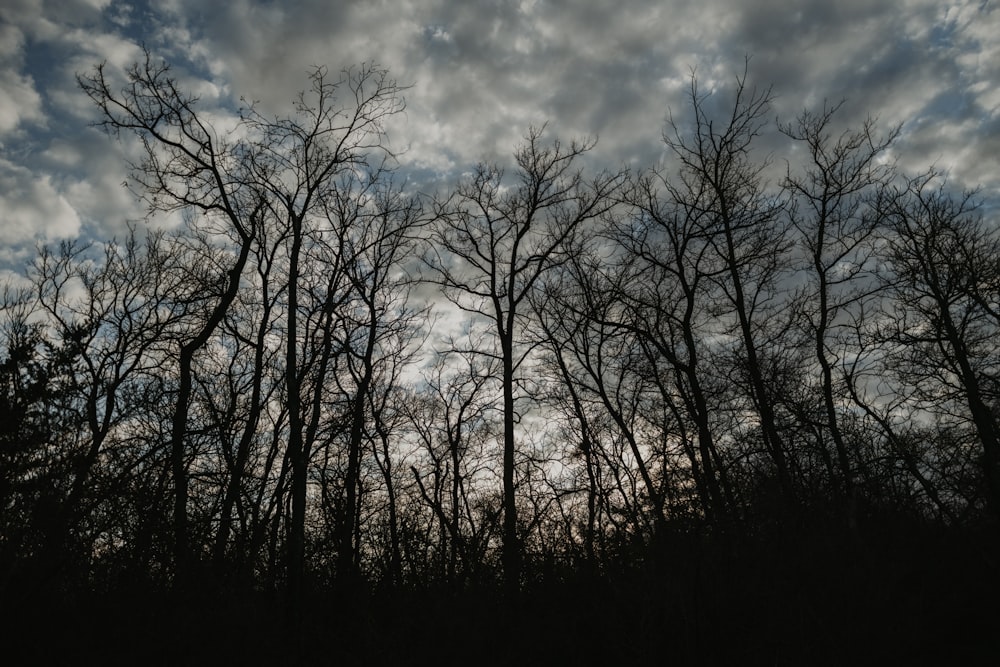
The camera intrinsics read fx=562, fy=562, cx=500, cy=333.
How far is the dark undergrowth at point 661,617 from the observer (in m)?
5.61

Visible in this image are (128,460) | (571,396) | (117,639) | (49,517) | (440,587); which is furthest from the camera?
(571,396)

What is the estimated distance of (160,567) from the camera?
816 centimetres

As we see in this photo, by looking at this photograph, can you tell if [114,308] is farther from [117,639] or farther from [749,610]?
[749,610]

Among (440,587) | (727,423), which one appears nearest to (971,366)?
(727,423)

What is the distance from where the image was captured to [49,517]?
613 centimetres

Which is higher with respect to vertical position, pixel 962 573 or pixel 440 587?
pixel 440 587

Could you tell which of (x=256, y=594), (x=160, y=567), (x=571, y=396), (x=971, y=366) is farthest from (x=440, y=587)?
(x=971, y=366)

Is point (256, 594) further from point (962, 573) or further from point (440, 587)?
point (962, 573)

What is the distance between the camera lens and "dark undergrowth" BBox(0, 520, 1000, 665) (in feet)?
18.4

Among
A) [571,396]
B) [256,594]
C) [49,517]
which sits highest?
[571,396]

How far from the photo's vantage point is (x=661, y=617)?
240 inches

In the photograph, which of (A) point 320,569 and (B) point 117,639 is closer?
(B) point 117,639

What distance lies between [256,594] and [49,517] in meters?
3.33

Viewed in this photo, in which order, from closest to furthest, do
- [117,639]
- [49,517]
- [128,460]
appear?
[49,517]
[117,639]
[128,460]
